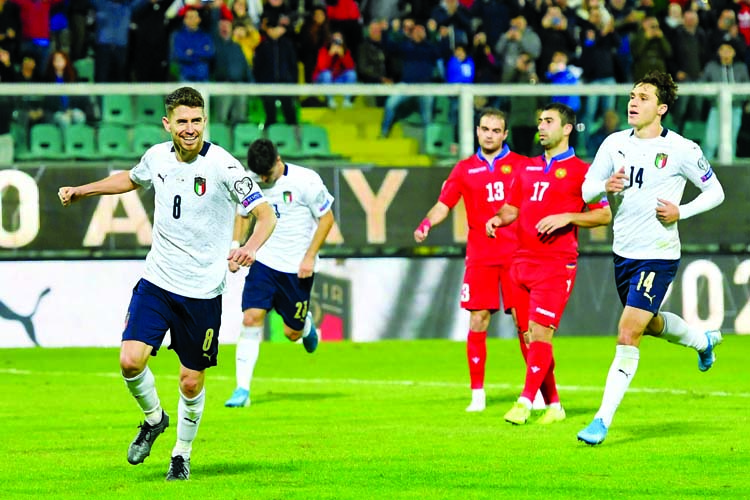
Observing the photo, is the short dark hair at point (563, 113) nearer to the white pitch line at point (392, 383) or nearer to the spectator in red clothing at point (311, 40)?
the white pitch line at point (392, 383)

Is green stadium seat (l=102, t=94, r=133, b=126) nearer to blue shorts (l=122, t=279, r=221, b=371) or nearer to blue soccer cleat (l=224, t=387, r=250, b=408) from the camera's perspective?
blue soccer cleat (l=224, t=387, r=250, b=408)

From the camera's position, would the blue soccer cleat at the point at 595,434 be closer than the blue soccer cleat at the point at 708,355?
Yes

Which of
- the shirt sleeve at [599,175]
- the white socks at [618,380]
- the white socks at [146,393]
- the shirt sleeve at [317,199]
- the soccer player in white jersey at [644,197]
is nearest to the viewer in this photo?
the white socks at [146,393]

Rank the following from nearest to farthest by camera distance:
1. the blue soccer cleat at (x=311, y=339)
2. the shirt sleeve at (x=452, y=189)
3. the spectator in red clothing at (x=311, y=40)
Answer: the shirt sleeve at (x=452, y=189) → the blue soccer cleat at (x=311, y=339) → the spectator in red clothing at (x=311, y=40)

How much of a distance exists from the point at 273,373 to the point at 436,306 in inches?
157

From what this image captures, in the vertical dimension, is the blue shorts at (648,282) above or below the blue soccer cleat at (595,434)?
above

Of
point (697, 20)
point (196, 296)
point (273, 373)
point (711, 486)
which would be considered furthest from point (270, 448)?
point (697, 20)

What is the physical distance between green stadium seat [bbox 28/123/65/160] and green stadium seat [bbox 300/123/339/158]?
3075mm

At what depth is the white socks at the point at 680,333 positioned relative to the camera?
34.9 ft

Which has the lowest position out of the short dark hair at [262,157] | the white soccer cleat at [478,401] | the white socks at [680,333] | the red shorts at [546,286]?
the white soccer cleat at [478,401]

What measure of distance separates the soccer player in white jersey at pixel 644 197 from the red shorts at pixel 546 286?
1.06 m

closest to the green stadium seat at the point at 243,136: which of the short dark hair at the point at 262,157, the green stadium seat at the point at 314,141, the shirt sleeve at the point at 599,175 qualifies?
the green stadium seat at the point at 314,141

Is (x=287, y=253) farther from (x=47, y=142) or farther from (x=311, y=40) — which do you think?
(x=311, y=40)

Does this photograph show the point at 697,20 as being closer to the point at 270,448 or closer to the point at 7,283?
the point at 7,283
